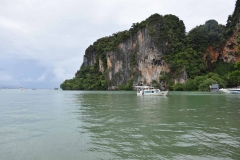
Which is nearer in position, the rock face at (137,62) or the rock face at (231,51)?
the rock face at (231,51)

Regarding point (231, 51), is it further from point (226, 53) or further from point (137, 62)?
point (137, 62)

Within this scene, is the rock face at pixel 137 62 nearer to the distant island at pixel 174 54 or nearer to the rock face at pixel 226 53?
the distant island at pixel 174 54

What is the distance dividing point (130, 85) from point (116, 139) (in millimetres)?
77855

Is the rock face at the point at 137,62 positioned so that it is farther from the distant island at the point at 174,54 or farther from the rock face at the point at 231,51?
the rock face at the point at 231,51

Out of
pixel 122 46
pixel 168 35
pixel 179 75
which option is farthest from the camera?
pixel 122 46

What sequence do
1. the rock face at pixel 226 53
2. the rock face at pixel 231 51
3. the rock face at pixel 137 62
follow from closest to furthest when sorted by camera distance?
the rock face at pixel 226 53 < the rock face at pixel 231 51 < the rock face at pixel 137 62

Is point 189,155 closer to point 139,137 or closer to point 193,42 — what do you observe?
point 139,137

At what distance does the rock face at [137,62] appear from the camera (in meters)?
78.6

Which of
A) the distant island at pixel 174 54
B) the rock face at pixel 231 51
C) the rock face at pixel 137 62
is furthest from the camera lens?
the rock face at pixel 137 62

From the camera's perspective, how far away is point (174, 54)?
7844 centimetres

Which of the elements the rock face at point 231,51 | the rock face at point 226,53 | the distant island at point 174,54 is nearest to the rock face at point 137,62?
the distant island at point 174,54

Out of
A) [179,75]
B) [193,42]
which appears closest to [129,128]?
[179,75]

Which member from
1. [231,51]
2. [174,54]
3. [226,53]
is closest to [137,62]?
[174,54]

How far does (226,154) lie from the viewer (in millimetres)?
6504
